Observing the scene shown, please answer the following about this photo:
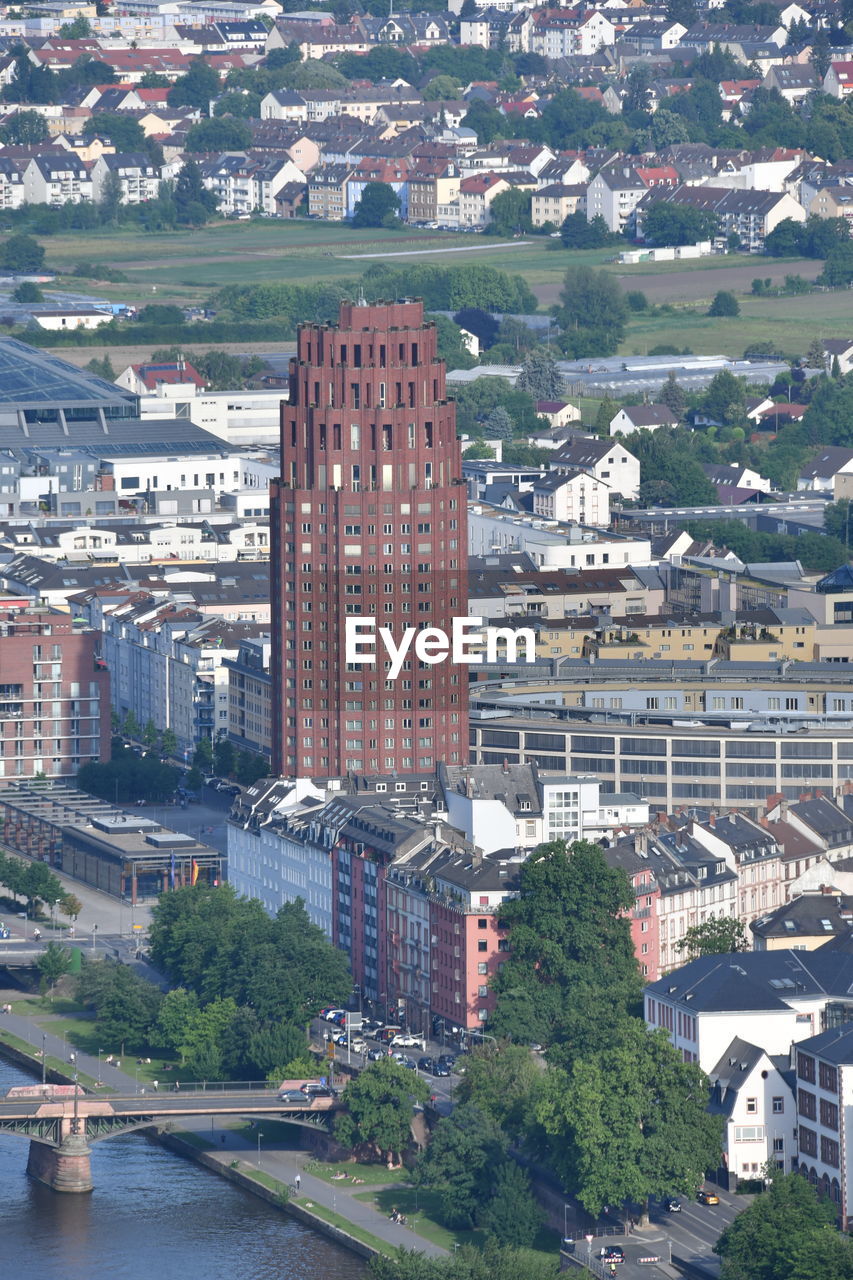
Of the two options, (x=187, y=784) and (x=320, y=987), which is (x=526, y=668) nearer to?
(x=187, y=784)

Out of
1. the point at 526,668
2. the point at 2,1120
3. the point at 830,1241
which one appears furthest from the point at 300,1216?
the point at 526,668

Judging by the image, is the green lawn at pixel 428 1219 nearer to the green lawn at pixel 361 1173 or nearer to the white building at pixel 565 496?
the green lawn at pixel 361 1173

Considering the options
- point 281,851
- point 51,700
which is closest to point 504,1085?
point 281,851

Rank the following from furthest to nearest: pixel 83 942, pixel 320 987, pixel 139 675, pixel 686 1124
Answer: pixel 139 675 → pixel 83 942 → pixel 320 987 → pixel 686 1124

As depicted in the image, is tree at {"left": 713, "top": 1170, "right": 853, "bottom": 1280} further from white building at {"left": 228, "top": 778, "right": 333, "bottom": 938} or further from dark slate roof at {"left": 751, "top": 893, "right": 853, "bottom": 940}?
white building at {"left": 228, "top": 778, "right": 333, "bottom": 938}

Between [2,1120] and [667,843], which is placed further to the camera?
[667,843]

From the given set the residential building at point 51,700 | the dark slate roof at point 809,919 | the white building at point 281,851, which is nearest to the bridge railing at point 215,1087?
the white building at point 281,851

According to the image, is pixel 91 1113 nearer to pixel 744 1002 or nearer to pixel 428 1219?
pixel 428 1219
